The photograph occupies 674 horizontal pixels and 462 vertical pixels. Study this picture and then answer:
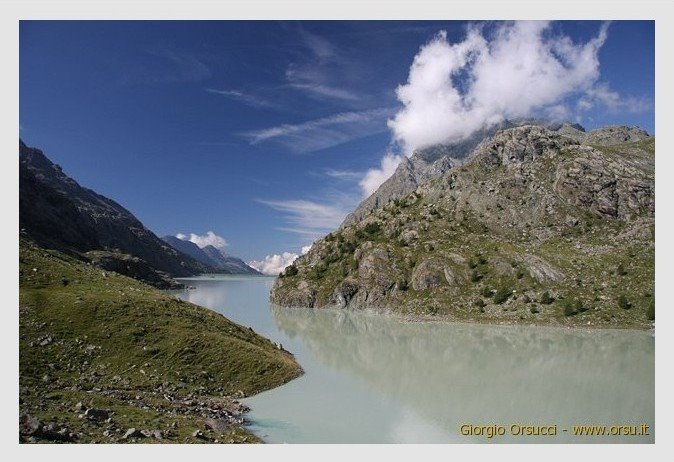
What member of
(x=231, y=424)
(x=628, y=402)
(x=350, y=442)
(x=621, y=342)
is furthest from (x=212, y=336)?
(x=621, y=342)

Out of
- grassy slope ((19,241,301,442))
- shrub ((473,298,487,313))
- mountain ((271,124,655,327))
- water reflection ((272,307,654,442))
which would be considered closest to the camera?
grassy slope ((19,241,301,442))

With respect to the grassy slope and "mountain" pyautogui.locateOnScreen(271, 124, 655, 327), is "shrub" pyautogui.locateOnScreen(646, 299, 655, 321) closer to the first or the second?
"mountain" pyautogui.locateOnScreen(271, 124, 655, 327)

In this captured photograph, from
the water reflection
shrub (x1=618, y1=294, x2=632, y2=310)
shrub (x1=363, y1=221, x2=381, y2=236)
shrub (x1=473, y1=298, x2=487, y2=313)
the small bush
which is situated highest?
shrub (x1=363, y1=221, x2=381, y2=236)

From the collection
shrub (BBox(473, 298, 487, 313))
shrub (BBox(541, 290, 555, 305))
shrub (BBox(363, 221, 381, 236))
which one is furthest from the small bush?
shrub (BBox(363, 221, 381, 236))

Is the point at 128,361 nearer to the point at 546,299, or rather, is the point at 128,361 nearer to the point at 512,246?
the point at 546,299

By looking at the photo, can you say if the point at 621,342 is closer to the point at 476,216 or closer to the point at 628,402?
the point at 628,402

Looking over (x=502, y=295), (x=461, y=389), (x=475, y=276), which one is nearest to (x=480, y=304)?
(x=502, y=295)

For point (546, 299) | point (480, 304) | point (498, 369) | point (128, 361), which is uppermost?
point (128, 361)
